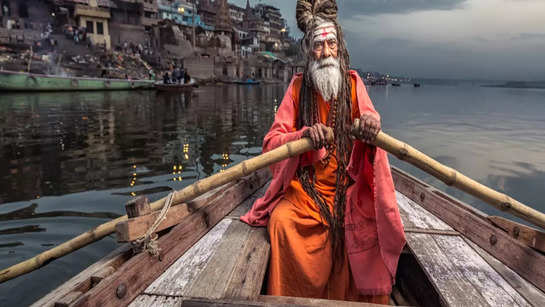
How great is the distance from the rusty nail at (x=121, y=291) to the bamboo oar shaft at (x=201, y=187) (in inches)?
32.4

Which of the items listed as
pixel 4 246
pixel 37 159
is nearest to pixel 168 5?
pixel 37 159

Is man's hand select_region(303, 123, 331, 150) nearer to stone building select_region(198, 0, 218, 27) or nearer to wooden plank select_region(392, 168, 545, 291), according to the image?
wooden plank select_region(392, 168, 545, 291)

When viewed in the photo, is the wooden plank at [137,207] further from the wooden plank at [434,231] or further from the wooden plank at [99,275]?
the wooden plank at [434,231]

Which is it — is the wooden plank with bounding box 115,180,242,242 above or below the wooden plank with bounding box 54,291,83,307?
above

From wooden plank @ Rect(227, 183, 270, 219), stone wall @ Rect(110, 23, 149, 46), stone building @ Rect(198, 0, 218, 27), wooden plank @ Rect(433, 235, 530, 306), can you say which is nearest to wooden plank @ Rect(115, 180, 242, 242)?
wooden plank @ Rect(227, 183, 270, 219)

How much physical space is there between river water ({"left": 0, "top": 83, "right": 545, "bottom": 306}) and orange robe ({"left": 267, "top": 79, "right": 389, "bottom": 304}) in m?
2.60

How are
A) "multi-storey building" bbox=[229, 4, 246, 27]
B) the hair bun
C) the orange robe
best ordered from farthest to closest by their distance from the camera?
"multi-storey building" bbox=[229, 4, 246, 27] → the hair bun → the orange robe

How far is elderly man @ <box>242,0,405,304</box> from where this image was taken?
7.92ft

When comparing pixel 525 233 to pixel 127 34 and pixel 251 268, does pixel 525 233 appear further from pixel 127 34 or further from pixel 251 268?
pixel 127 34

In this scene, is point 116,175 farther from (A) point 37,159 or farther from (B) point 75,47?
(B) point 75,47

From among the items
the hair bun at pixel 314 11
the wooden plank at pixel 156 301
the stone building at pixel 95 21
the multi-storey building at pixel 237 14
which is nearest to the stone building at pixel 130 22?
the stone building at pixel 95 21

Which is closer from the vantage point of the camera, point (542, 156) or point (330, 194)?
point (330, 194)

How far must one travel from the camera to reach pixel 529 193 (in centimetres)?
780

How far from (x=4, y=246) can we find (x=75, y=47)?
40.9 m
